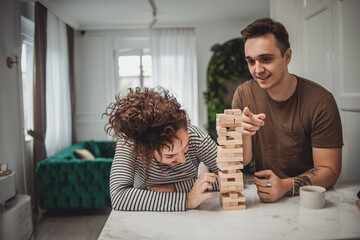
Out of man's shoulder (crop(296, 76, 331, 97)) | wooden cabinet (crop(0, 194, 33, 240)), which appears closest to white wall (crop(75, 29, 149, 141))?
wooden cabinet (crop(0, 194, 33, 240))

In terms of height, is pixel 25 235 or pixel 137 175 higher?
pixel 137 175

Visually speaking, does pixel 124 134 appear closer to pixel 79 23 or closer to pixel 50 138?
pixel 50 138

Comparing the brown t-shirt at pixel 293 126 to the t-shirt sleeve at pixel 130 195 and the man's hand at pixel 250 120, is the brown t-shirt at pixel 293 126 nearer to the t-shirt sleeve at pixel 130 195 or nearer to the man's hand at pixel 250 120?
the man's hand at pixel 250 120

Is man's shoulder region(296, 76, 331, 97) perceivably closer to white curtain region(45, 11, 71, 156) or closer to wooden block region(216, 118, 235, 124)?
wooden block region(216, 118, 235, 124)

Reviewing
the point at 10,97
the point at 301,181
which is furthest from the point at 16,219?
the point at 301,181

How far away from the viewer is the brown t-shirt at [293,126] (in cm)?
128

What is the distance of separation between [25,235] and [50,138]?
159 cm

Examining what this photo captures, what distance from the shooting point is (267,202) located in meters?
1.22

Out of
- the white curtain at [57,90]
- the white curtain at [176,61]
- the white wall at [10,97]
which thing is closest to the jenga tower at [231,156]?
the white wall at [10,97]

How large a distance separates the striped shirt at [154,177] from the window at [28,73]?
117 inches

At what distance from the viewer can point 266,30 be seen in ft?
3.86

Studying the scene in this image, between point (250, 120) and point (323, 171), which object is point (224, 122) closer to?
point (250, 120)

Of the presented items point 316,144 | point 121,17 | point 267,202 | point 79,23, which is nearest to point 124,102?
point 267,202

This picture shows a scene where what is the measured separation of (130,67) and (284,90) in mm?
Result: 4605
